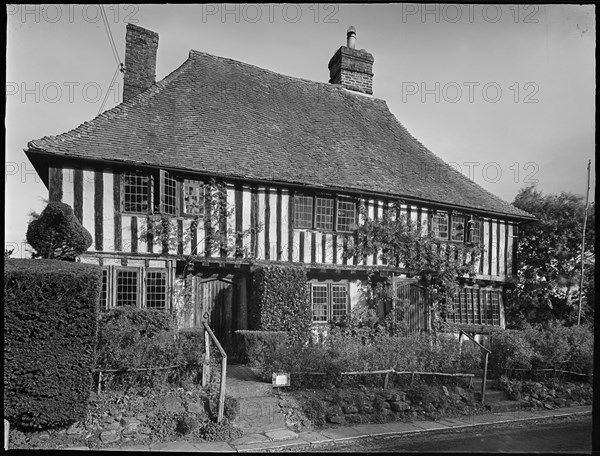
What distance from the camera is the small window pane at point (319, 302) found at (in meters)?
11.9

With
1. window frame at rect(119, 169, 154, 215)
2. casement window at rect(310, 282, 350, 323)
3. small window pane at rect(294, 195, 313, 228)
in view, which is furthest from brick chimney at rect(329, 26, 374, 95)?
window frame at rect(119, 169, 154, 215)

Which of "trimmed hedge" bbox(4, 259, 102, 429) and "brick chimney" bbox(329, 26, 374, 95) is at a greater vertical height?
"brick chimney" bbox(329, 26, 374, 95)

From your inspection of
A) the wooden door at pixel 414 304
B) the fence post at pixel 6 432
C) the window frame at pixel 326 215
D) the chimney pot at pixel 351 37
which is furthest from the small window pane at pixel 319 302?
the chimney pot at pixel 351 37

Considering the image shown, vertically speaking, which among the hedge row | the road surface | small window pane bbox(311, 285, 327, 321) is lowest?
the road surface

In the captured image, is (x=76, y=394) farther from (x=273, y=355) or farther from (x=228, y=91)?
(x=228, y=91)

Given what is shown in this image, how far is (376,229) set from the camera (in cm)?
1210

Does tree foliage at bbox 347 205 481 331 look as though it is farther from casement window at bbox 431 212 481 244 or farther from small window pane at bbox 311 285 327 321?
small window pane at bbox 311 285 327 321

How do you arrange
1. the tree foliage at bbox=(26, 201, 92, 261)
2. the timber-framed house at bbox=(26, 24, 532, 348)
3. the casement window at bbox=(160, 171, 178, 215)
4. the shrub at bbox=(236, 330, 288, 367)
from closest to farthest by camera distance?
the tree foliage at bbox=(26, 201, 92, 261)
the shrub at bbox=(236, 330, 288, 367)
the timber-framed house at bbox=(26, 24, 532, 348)
the casement window at bbox=(160, 171, 178, 215)

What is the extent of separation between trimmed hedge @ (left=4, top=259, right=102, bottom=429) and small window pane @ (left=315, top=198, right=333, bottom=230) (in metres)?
6.58

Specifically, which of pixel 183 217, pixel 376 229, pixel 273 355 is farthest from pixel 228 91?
pixel 273 355

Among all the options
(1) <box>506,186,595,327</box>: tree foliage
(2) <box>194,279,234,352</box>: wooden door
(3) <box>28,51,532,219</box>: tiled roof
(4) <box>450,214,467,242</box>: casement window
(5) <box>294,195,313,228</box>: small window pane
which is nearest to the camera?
(3) <box>28,51,532,219</box>: tiled roof

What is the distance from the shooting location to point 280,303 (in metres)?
10.5

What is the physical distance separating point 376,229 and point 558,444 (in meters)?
6.53

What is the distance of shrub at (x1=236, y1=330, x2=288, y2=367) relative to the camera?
29.9 feet
